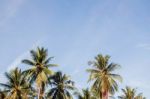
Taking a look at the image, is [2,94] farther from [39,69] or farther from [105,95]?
[105,95]

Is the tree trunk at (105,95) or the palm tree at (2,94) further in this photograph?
the tree trunk at (105,95)

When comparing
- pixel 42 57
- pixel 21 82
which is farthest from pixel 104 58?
pixel 21 82

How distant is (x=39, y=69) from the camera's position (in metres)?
54.7

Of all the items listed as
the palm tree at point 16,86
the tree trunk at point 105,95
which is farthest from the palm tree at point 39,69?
the tree trunk at point 105,95

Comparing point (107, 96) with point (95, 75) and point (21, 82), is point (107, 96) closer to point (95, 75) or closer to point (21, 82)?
point (95, 75)

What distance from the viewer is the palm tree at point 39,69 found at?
52.9m

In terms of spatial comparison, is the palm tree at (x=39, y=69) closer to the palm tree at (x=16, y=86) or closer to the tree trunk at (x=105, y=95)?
the palm tree at (x=16, y=86)

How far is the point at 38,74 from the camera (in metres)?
53.6

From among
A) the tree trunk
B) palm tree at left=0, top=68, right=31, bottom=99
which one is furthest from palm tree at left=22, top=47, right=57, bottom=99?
the tree trunk

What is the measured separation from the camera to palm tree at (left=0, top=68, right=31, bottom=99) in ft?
171

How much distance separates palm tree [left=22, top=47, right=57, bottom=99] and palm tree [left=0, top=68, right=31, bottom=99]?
139 centimetres

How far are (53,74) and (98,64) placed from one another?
336 inches

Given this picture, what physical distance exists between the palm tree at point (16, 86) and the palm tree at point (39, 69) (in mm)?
1386

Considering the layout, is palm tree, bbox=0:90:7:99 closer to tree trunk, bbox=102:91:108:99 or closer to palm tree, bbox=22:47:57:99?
palm tree, bbox=22:47:57:99
